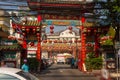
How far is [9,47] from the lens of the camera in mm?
31141

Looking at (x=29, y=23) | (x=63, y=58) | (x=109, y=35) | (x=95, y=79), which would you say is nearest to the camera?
(x=95, y=79)

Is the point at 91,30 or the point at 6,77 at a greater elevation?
the point at 91,30

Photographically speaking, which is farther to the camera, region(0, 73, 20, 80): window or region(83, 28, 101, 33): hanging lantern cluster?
region(83, 28, 101, 33): hanging lantern cluster

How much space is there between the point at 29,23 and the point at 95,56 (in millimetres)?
6981

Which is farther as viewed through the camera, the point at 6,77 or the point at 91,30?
the point at 91,30

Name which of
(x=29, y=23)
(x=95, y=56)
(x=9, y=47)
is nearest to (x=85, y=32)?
(x=95, y=56)

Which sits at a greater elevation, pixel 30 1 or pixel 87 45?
pixel 30 1

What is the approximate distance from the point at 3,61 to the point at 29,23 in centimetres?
489

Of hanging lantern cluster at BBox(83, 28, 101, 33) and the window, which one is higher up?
hanging lantern cluster at BBox(83, 28, 101, 33)

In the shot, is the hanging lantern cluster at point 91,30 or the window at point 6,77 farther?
the hanging lantern cluster at point 91,30

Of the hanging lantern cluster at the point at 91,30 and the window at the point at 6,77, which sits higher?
the hanging lantern cluster at the point at 91,30

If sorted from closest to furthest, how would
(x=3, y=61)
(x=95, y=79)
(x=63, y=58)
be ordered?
(x=95, y=79)
(x=3, y=61)
(x=63, y=58)

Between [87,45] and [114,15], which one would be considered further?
[87,45]

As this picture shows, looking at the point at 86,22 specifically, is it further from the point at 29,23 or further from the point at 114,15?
the point at 114,15
